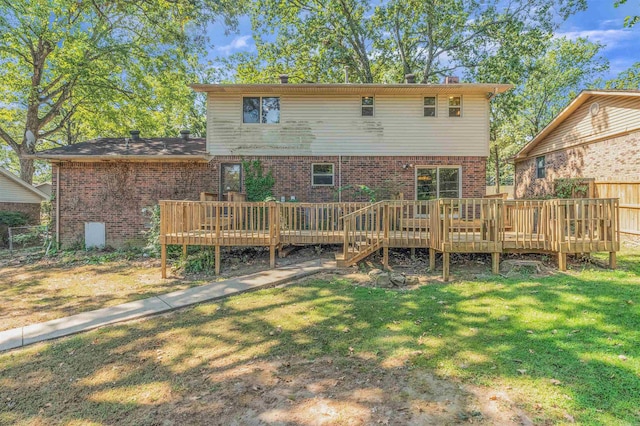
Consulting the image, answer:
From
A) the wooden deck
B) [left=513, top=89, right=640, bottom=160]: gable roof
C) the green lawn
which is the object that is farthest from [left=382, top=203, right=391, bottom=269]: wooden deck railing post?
[left=513, top=89, right=640, bottom=160]: gable roof

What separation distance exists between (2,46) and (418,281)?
64.7 ft

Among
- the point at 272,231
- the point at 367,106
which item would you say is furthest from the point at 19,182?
the point at 367,106

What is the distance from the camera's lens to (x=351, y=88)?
1108 centimetres

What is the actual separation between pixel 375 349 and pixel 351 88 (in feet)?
Result: 30.6

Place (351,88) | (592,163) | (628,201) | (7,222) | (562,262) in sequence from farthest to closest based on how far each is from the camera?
1. (7,222)
2. (592,163)
3. (351,88)
4. (628,201)
5. (562,262)

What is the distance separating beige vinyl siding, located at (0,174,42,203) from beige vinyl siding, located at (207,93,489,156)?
11.1 meters

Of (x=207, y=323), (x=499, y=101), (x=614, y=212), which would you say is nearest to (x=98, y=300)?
(x=207, y=323)

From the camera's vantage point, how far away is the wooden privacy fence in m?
9.43

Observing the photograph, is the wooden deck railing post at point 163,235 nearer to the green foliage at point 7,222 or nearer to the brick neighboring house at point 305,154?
the brick neighboring house at point 305,154

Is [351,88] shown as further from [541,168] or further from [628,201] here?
[541,168]

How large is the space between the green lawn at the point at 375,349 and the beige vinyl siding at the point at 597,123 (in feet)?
27.7

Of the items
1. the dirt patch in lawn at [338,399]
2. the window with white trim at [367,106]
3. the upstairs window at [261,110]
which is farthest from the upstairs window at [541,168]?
the dirt patch in lawn at [338,399]

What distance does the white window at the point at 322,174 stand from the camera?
459 inches

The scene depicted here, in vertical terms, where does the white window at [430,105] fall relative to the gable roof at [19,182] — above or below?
above
